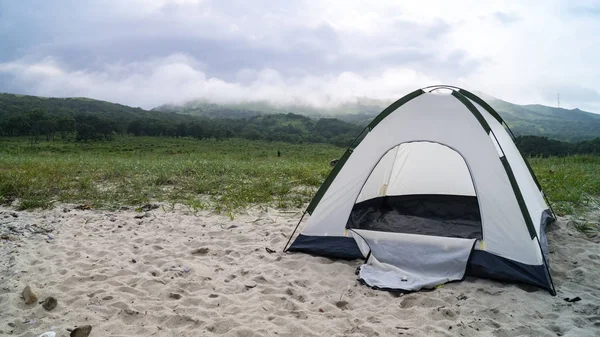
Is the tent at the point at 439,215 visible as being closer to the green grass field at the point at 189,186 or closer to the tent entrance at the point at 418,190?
the tent entrance at the point at 418,190

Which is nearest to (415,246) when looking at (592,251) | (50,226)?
(592,251)

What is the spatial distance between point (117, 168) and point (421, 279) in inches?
378

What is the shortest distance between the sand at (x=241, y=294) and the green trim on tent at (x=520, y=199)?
23.7 inches

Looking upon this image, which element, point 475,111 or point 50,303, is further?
point 475,111

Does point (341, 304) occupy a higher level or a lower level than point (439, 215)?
lower

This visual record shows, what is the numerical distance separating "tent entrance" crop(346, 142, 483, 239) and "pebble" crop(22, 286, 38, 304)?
4020mm

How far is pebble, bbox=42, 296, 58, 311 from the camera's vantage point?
3.52 metres

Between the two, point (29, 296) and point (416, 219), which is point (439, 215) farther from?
point (29, 296)

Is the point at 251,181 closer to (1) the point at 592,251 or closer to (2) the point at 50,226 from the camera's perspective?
(2) the point at 50,226

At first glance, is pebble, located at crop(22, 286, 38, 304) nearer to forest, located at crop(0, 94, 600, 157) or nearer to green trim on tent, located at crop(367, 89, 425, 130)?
green trim on tent, located at crop(367, 89, 425, 130)

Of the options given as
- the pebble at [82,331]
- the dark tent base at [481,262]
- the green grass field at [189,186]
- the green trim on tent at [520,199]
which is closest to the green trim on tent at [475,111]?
the green trim on tent at [520,199]

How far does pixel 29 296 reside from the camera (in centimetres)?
364

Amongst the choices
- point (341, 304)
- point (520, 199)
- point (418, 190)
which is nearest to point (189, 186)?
point (418, 190)

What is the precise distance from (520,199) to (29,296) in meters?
5.11
